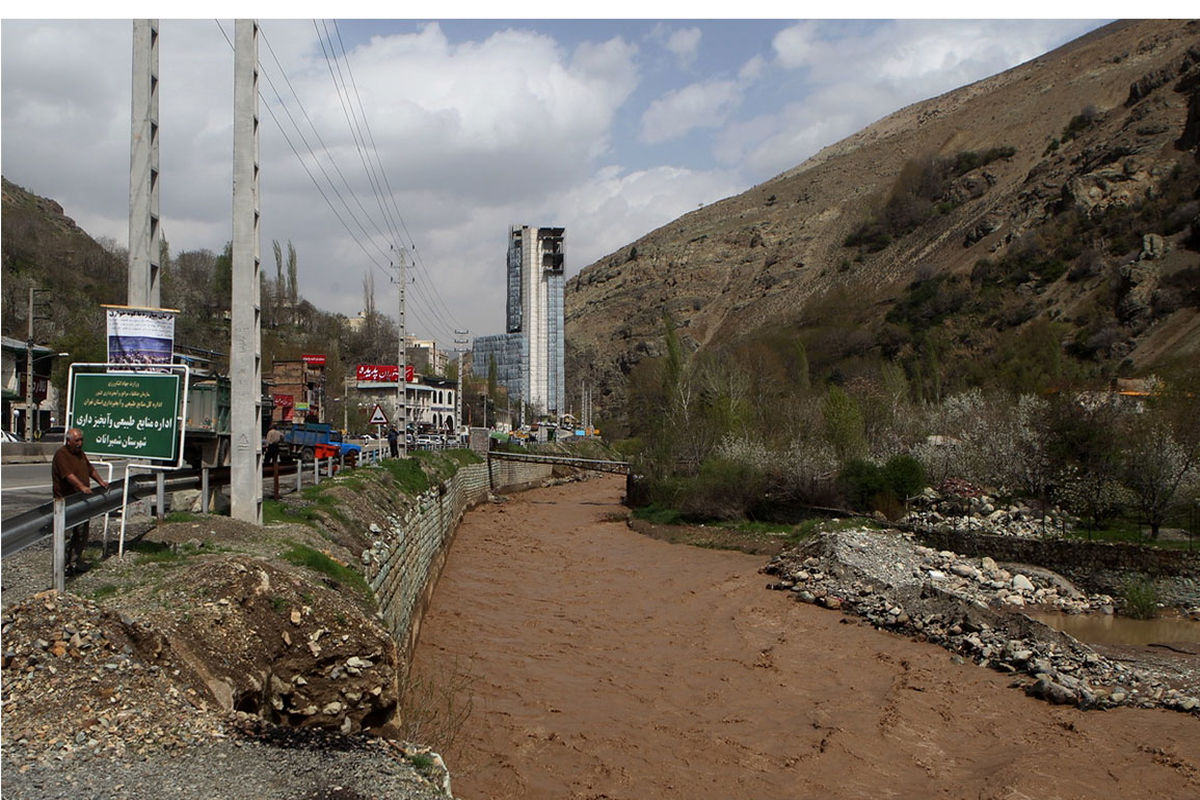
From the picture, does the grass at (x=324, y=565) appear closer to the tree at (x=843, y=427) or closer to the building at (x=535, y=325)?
the tree at (x=843, y=427)

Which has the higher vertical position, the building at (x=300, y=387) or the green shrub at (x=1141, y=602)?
the building at (x=300, y=387)

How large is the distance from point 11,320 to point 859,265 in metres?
93.1

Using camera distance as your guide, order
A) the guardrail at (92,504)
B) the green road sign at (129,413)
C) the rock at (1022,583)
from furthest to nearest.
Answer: the rock at (1022,583) < the green road sign at (129,413) < the guardrail at (92,504)

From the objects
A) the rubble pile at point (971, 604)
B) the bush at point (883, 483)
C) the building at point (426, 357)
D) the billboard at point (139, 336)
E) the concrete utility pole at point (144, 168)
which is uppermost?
the building at point (426, 357)

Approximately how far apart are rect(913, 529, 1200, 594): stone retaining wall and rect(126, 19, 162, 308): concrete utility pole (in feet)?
77.0

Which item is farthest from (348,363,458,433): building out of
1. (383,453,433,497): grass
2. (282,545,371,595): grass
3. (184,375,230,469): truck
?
(282,545,371,595): grass

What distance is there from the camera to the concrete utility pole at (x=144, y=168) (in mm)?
11898

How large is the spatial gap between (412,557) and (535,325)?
126 metres

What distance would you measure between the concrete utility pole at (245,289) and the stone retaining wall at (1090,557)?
21.5 meters

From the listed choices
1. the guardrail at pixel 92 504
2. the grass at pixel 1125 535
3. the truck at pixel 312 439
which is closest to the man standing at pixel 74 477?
the guardrail at pixel 92 504

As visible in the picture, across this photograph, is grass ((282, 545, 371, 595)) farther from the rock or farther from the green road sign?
the rock

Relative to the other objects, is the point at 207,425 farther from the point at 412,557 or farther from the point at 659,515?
the point at 659,515

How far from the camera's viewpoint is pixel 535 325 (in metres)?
145

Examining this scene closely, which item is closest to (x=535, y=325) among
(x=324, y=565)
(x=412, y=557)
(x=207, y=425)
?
(x=412, y=557)
